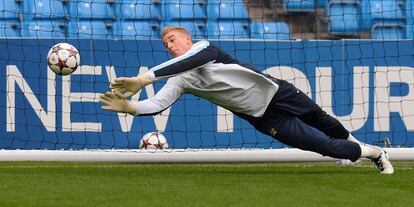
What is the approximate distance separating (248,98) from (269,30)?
5.91m

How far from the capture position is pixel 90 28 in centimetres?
1363

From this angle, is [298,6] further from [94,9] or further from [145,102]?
[145,102]

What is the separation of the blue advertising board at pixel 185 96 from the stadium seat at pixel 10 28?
130 cm

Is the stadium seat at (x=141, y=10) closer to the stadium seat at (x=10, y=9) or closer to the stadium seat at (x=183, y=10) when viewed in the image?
the stadium seat at (x=183, y=10)

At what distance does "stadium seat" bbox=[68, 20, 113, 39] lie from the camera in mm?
13250

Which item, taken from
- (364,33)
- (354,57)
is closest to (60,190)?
(354,57)

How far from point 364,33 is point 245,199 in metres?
7.82

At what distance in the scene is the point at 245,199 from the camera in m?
6.88

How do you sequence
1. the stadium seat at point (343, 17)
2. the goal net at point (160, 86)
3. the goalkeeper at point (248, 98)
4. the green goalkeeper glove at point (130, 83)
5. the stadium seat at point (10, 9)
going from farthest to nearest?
the stadium seat at point (343, 17)
the stadium seat at point (10, 9)
the goal net at point (160, 86)
the goalkeeper at point (248, 98)
the green goalkeeper glove at point (130, 83)

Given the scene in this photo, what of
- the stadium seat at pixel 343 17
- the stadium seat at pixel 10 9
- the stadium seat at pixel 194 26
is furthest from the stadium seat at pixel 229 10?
the stadium seat at pixel 10 9

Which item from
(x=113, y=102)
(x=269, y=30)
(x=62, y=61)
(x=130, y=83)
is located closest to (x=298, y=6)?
(x=269, y=30)

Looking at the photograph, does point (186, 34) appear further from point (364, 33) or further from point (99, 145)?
point (364, 33)

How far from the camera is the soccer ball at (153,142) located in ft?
37.5

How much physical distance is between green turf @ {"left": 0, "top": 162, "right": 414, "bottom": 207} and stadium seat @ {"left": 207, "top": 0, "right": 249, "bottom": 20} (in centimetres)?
448
